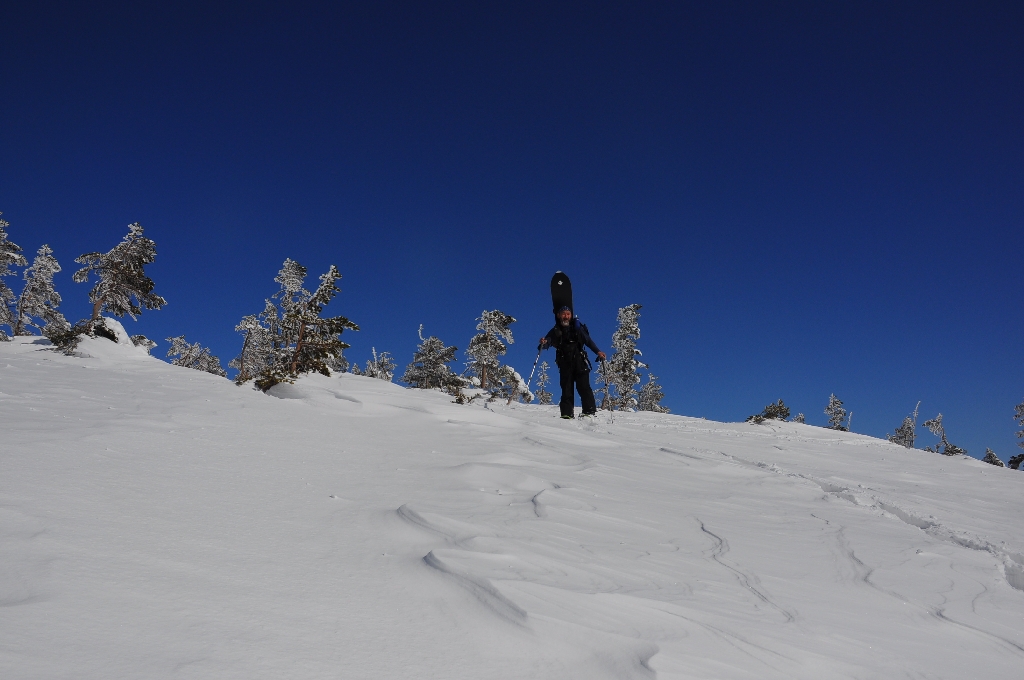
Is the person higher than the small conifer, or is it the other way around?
the small conifer

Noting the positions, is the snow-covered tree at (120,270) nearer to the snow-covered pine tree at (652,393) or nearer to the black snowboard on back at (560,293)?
the black snowboard on back at (560,293)

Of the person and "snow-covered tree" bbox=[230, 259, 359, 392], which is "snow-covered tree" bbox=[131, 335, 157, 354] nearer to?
"snow-covered tree" bbox=[230, 259, 359, 392]

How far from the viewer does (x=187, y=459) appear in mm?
3318

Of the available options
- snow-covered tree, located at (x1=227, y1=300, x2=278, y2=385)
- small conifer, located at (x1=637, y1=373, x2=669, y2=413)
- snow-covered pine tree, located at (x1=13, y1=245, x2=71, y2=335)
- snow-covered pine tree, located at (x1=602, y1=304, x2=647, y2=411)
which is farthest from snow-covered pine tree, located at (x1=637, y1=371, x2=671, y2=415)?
snow-covered pine tree, located at (x1=13, y1=245, x2=71, y2=335)

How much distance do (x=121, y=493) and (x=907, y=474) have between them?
26.7 feet

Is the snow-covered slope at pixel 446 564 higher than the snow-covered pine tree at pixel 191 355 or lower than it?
lower

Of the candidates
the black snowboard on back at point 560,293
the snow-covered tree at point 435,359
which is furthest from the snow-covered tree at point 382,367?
the black snowboard on back at point 560,293

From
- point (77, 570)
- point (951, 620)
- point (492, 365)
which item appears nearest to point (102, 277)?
point (492, 365)

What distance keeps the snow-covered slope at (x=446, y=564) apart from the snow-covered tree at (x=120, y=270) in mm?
26004

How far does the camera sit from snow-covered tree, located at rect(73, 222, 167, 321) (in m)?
25.7

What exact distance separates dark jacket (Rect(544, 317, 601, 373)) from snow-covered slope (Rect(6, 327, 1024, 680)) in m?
6.36

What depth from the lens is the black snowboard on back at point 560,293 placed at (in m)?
13.5

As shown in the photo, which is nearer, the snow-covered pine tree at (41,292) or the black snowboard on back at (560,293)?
the black snowboard on back at (560,293)

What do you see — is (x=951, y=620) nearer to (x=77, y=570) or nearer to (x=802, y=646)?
(x=802, y=646)
